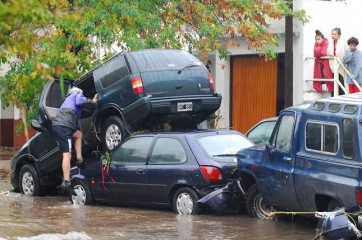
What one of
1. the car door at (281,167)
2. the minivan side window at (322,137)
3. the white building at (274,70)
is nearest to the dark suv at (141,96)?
the car door at (281,167)

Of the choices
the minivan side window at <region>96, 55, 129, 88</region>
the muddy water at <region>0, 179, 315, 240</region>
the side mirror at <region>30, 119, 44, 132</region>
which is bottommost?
A: the muddy water at <region>0, 179, 315, 240</region>

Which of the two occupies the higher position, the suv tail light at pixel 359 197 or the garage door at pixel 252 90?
the garage door at pixel 252 90

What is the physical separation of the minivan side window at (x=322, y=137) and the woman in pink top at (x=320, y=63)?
389 inches

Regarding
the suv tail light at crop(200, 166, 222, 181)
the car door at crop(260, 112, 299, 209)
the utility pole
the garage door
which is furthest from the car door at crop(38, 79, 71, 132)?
the garage door

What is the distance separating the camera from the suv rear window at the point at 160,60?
15.9 m

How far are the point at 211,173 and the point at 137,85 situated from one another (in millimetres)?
2329

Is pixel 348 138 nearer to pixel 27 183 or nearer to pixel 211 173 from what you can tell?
pixel 211 173

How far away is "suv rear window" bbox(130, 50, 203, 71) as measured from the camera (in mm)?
15945

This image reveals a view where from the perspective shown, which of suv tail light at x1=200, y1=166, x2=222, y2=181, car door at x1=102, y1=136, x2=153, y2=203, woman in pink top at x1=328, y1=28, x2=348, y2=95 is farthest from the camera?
woman in pink top at x1=328, y1=28, x2=348, y2=95

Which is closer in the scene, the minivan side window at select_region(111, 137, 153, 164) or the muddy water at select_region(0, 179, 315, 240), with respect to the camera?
the muddy water at select_region(0, 179, 315, 240)

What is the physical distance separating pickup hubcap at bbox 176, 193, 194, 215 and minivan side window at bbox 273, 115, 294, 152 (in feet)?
6.29

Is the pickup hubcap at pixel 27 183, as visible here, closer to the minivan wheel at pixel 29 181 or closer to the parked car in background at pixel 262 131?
the minivan wheel at pixel 29 181

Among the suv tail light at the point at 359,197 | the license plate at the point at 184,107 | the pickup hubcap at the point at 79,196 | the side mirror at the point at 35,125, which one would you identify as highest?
the license plate at the point at 184,107

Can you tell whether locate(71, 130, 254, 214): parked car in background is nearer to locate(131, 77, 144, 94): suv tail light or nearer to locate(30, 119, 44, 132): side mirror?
locate(131, 77, 144, 94): suv tail light
